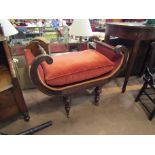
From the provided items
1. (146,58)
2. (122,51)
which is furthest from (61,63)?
(146,58)

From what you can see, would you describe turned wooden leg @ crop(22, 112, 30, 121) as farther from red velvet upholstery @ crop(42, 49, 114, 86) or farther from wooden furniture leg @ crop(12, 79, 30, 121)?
red velvet upholstery @ crop(42, 49, 114, 86)

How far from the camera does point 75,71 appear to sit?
3.67ft

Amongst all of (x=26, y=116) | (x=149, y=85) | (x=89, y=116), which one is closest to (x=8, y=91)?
(x=26, y=116)

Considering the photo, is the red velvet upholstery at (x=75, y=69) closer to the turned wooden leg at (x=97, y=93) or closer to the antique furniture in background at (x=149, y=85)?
the turned wooden leg at (x=97, y=93)

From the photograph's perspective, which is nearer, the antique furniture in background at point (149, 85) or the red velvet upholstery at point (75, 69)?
the red velvet upholstery at point (75, 69)

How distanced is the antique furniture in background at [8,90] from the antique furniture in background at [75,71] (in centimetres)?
16

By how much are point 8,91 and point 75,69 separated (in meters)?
0.57

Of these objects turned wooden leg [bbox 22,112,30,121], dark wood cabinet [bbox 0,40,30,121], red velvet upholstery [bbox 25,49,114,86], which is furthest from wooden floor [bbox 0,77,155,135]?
red velvet upholstery [bbox 25,49,114,86]

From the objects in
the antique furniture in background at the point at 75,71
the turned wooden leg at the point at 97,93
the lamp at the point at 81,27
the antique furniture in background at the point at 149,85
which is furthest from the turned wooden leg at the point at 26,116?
the antique furniture in background at the point at 149,85

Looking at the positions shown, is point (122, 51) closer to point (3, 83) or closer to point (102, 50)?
point (102, 50)

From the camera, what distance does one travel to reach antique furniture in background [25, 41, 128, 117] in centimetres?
107

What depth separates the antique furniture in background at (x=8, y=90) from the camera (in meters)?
1.04

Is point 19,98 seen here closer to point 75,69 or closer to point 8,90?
point 8,90
